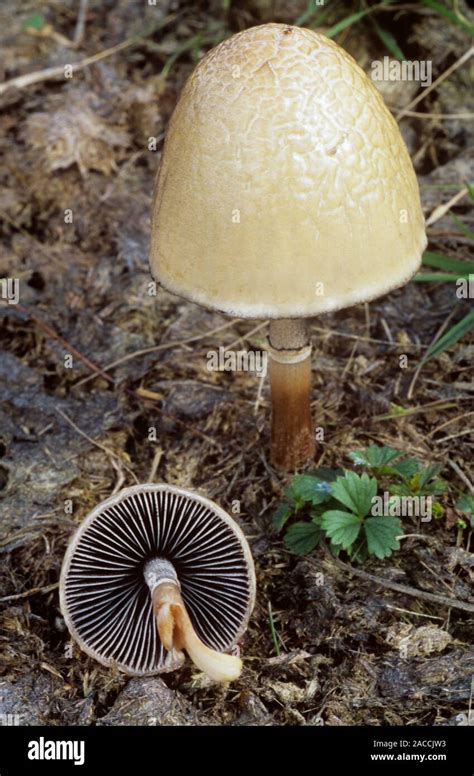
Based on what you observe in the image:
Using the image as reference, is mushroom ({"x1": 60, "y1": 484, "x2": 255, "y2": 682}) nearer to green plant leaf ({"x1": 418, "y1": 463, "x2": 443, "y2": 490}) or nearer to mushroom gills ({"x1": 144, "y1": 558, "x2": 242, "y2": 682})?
mushroom gills ({"x1": 144, "y1": 558, "x2": 242, "y2": 682})

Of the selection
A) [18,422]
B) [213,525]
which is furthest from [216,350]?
[213,525]

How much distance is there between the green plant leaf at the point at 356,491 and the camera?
135 inches

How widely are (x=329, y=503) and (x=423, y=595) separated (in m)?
0.58

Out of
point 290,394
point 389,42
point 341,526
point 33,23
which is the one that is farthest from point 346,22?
point 341,526

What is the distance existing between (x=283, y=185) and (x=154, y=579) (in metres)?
1.60

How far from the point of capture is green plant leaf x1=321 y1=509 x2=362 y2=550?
338 cm

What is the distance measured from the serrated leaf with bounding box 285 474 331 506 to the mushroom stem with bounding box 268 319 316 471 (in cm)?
30

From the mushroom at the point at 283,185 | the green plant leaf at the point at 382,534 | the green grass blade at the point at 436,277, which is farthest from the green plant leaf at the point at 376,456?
the green grass blade at the point at 436,277

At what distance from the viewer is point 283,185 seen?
2832 millimetres

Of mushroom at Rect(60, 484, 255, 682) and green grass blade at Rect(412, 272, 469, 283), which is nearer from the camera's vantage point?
mushroom at Rect(60, 484, 255, 682)

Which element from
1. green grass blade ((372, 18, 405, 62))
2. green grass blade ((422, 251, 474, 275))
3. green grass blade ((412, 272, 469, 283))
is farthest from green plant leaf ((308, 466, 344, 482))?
green grass blade ((372, 18, 405, 62))

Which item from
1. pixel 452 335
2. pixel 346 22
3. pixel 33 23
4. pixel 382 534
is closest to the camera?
pixel 382 534

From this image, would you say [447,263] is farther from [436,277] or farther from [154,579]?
[154,579]

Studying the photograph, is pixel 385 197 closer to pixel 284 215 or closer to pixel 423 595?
pixel 284 215
